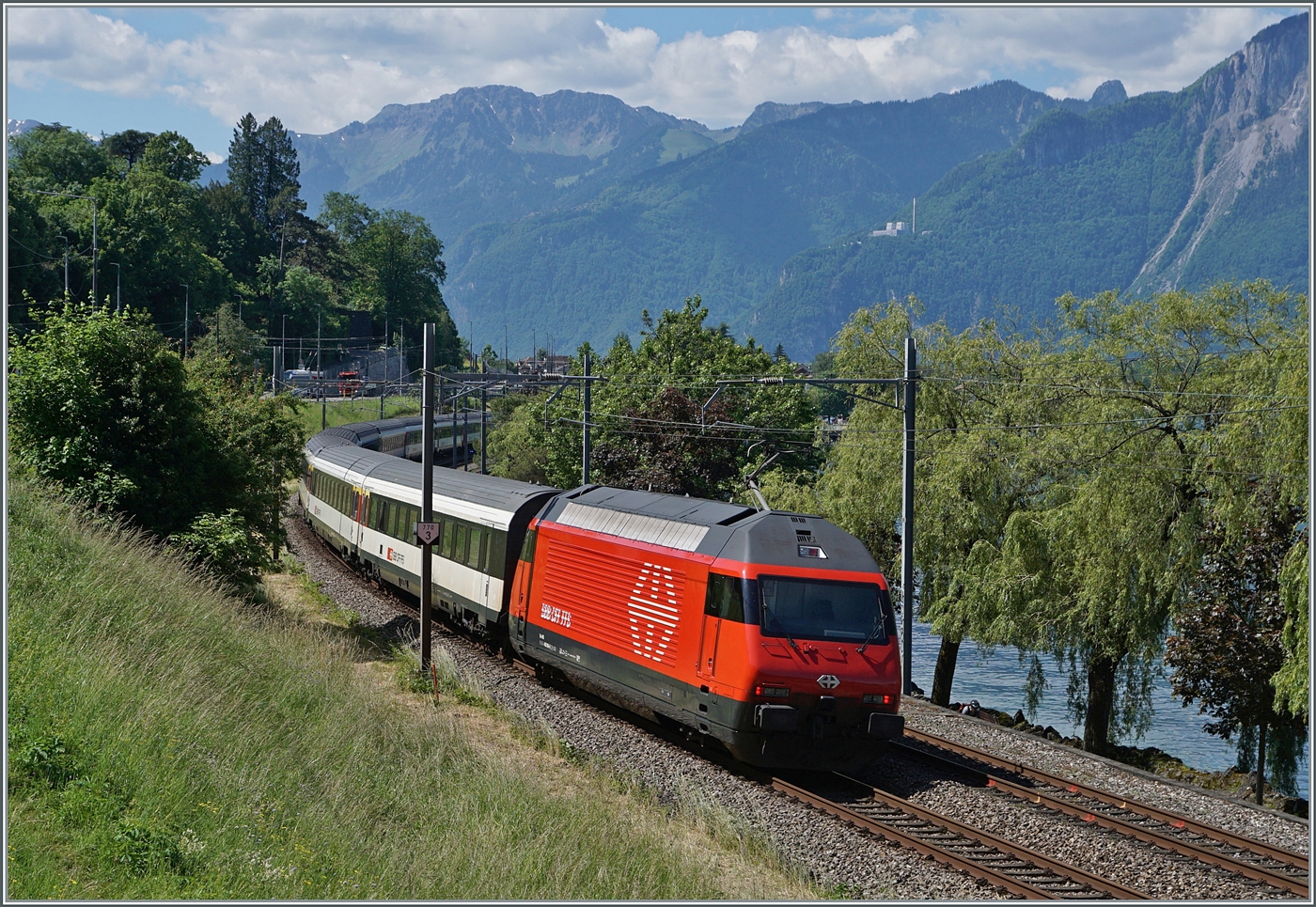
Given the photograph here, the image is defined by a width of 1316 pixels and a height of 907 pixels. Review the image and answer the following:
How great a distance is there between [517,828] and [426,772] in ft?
7.23

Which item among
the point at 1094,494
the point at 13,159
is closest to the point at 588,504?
the point at 1094,494

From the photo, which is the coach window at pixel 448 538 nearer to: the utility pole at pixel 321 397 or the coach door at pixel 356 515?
the coach door at pixel 356 515

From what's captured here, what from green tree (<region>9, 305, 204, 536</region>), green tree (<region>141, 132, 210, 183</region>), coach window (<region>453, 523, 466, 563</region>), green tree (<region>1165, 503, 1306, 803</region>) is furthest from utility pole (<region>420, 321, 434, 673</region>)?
green tree (<region>141, 132, 210, 183</region>)

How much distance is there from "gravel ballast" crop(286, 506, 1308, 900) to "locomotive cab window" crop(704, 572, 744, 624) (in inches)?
85.2

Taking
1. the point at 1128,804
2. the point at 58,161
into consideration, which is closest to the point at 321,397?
the point at 58,161

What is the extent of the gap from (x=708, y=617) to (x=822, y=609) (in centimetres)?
153

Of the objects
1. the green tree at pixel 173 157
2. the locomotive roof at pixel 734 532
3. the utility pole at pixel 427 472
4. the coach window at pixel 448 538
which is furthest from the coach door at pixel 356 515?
the green tree at pixel 173 157

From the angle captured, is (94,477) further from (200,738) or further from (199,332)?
(199,332)

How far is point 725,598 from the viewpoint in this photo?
47.9 feet

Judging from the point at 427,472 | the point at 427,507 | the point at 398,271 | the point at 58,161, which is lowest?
the point at 427,507

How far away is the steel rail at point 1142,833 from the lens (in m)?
11.4

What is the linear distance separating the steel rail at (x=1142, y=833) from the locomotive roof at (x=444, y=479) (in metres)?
9.92

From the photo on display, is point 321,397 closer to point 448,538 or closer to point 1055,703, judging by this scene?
point 1055,703

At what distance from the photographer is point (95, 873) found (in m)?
7.56
